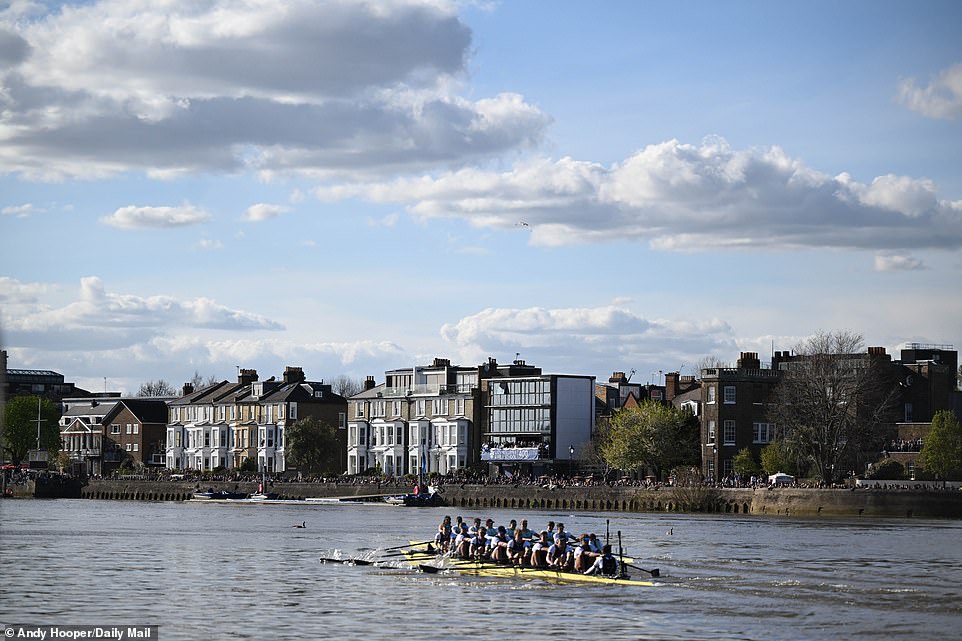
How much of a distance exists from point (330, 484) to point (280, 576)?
8702cm

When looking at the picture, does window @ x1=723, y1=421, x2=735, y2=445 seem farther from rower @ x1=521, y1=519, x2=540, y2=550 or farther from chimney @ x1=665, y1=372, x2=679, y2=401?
rower @ x1=521, y1=519, x2=540, y2=550

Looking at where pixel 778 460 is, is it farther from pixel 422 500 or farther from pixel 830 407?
pixel 422 500

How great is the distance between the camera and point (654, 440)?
128 m

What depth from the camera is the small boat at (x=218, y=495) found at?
477ft

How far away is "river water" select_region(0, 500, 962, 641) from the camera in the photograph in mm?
41375

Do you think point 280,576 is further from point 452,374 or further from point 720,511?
point 452,374

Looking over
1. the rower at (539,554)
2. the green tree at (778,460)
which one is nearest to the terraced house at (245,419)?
the green tree at (778,460)

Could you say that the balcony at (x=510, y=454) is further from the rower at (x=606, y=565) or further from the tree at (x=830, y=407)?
the rower at (x=606, y=565)

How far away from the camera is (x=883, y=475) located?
115250 mm

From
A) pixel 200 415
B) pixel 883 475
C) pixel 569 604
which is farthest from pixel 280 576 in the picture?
pixel 200 415

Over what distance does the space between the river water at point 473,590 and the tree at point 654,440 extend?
4258 centimetres

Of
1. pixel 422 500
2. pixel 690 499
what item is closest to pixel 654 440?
pixel 690 499

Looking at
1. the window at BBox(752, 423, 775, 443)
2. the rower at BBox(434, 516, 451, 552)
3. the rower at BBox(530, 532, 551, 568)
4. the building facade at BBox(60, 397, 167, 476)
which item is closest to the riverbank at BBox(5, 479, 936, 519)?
the window at BBox(752, 423, 775, 443)

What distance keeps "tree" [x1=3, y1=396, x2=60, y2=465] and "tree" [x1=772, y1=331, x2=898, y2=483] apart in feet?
332
